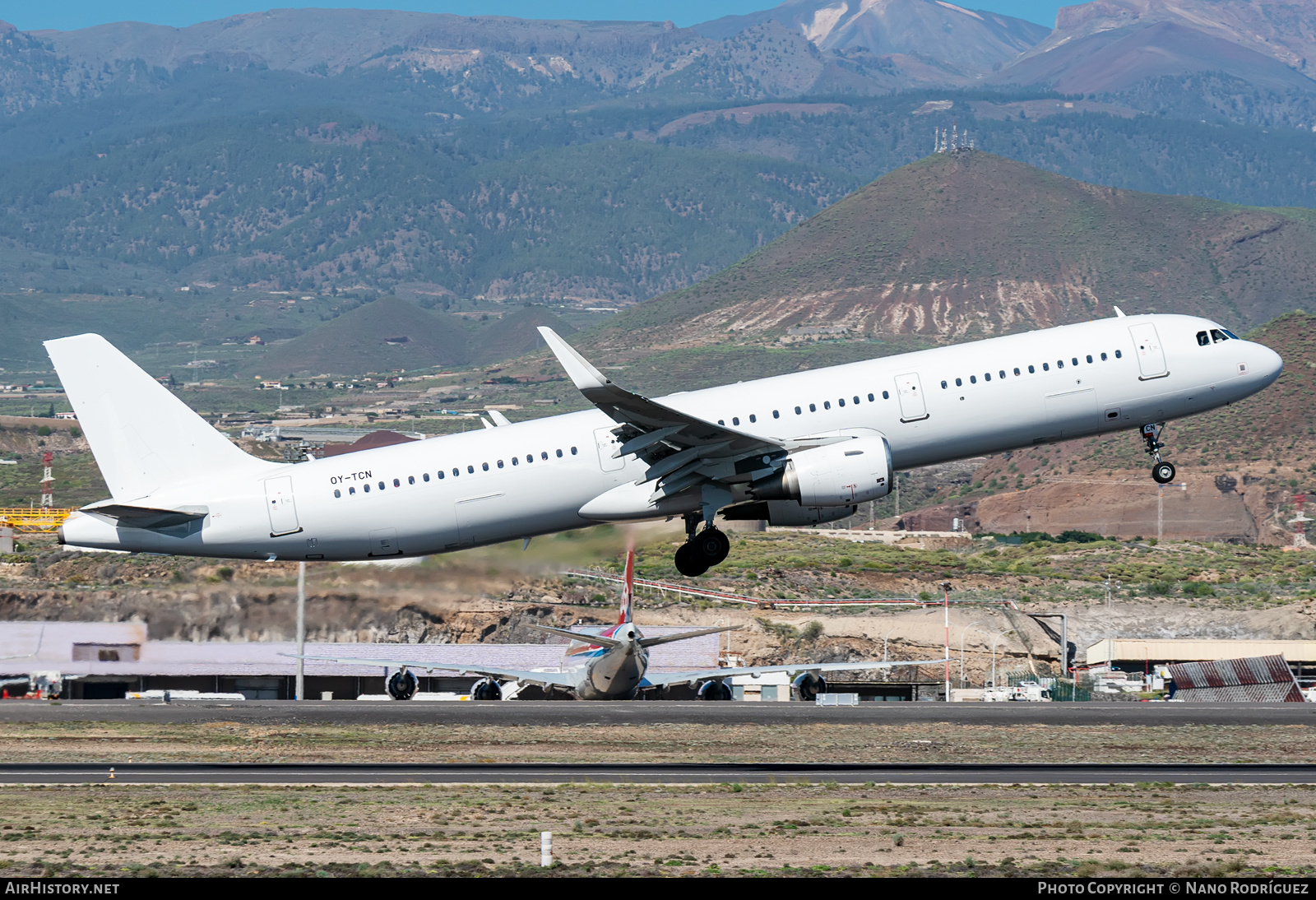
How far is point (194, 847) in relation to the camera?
107 ft

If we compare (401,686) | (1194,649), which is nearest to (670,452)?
(401,686)

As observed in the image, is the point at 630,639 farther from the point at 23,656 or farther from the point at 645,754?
the point at 23,656

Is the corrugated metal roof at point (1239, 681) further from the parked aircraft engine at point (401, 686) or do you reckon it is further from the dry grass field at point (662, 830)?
the parked aircraft engine at point (401, 686)

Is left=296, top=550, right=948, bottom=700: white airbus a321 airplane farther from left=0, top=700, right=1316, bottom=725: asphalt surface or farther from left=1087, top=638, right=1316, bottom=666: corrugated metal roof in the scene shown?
left=1087, top=638, right=1316, bottom=666: corrugated metal roof

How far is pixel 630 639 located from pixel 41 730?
78.5ft

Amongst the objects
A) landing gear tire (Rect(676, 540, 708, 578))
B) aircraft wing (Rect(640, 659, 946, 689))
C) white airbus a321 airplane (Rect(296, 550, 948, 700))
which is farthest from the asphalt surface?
landing gear tire (Rect(676, 540, 708, 578))

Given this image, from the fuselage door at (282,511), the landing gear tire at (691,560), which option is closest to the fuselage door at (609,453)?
the landing gear tire at (691,560)

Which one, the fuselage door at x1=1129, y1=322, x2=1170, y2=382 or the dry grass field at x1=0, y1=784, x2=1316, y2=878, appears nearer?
the dry grass field at x1=0, y1=784, x2=1316, y2=878

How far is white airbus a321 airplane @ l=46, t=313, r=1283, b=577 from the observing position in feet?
152

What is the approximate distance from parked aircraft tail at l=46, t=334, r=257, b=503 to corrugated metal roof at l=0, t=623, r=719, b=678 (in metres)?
16.4

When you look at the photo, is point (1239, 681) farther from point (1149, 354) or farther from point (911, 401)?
point (911, 401)

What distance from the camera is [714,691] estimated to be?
241 ft

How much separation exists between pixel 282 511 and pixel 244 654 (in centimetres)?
2600

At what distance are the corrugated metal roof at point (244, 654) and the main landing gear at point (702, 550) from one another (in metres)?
23.9
